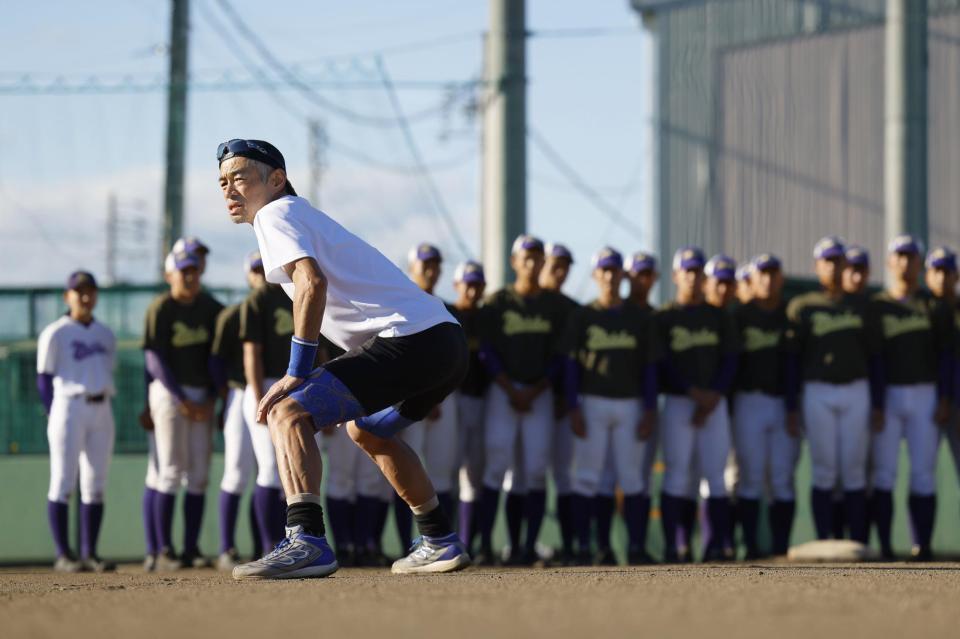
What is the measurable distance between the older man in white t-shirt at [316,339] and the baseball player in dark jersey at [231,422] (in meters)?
3.32

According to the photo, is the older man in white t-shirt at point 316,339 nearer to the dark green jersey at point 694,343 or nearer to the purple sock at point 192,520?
the purple sock at point 192,520

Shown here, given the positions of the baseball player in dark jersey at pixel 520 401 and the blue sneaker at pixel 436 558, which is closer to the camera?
the blue sneaker at pixel 436 558

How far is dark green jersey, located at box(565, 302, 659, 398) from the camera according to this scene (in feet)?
31.8

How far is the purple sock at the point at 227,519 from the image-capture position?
9.41 m

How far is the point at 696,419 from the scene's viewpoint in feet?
32.2

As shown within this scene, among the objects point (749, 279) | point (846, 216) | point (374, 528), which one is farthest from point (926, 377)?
point (846, 216)

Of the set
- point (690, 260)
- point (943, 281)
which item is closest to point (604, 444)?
point (690, 260)

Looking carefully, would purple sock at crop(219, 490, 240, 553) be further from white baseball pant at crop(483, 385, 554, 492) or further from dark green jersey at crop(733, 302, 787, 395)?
dark green jersey at crop(733, 302, 787, 395)

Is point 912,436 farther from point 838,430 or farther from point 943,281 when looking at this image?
point 943,281

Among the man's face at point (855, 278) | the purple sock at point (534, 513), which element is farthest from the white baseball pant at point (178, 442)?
the man's face at point (855, 278)

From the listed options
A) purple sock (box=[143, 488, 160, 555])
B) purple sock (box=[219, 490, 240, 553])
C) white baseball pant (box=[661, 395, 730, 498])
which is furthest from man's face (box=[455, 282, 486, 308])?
purple sock (box=[143, 488, 160, 555])

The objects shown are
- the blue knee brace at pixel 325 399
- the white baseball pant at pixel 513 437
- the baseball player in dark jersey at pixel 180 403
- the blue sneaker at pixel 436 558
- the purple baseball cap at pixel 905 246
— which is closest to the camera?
the blue knee brace at pixel 325 399

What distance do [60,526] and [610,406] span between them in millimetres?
3672

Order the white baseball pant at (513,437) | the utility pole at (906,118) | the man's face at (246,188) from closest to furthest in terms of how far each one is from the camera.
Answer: the man's face at (246,188) → the white baseball pant at (513,437) → the utility pole at (906,118)
